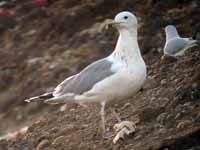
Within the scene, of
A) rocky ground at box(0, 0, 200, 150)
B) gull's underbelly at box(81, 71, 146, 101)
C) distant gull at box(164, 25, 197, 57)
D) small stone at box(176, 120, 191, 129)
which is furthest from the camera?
distant gull at box(164, 25, 197, 57)

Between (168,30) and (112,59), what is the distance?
3621 mm

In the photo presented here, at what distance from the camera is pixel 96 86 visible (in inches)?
323

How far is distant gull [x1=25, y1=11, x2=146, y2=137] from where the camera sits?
316 inches

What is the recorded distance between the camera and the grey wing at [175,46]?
11164 mm

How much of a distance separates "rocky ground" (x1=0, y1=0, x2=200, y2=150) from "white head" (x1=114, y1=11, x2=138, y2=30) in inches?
37.7

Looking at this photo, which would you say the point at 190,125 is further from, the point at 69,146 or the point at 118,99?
the point at 69,146

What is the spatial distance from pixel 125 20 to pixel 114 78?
75 cm

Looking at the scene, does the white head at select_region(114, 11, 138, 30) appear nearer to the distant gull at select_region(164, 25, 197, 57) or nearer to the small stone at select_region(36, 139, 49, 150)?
the small stone at select_region(36, 139, 49, 150)

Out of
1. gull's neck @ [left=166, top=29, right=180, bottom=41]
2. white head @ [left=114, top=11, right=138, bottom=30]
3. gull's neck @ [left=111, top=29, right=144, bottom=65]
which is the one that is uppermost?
white head @ [left=114, top=11, right=138, bottom=30]

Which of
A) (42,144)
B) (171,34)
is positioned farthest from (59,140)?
(171,34)

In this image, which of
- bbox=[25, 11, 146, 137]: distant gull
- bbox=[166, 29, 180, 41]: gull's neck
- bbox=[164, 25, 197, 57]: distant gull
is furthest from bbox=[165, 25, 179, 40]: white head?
bbox=[25, 11, 146, 137]: distant gull

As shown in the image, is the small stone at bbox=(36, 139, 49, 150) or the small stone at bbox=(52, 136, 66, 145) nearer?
the small stone at bbox=(52, 136, 66, 145)

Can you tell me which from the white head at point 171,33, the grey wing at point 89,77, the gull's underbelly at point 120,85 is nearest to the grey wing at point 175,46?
the white head at point 171,33

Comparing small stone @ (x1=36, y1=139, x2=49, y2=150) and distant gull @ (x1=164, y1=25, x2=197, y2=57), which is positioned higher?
distant gull @ (x1=164, y1=25, x2=197, y2=57)
